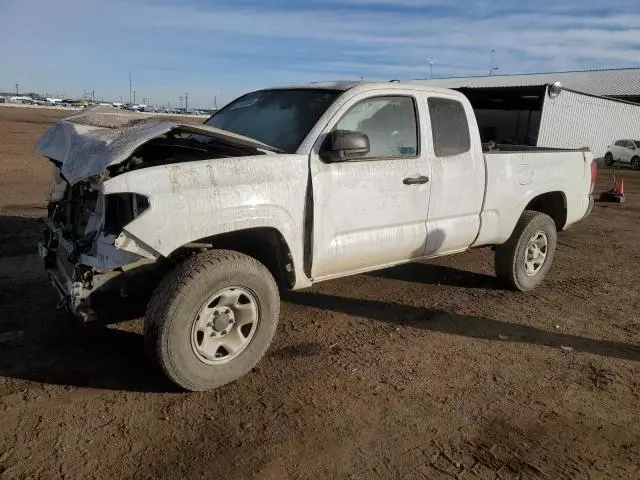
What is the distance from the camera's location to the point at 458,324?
4.72m

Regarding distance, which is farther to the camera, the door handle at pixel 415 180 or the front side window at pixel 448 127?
the front side window at pixel 448 127

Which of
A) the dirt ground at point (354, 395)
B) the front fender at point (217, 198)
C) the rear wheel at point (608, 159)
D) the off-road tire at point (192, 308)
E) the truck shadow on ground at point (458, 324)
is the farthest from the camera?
the rear wheel at point (608, 159)

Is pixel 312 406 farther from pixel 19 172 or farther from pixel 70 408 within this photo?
pixel 19 172

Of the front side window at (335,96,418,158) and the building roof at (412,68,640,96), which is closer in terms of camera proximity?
the front side window at (335,96,418,158)

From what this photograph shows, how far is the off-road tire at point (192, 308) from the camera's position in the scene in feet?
10.2

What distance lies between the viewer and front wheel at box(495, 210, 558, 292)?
17.9ft

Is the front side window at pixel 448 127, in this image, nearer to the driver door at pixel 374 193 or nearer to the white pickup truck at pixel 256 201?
the white pickup truck at pixel 256 201

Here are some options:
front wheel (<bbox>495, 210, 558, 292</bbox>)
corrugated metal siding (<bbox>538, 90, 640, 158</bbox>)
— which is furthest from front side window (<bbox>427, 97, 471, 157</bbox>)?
corrugated metal siding (<bbox>538, 90, 640, 158</bbox>)

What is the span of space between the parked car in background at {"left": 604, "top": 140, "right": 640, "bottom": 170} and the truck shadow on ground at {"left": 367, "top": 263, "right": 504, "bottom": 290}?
2438cm

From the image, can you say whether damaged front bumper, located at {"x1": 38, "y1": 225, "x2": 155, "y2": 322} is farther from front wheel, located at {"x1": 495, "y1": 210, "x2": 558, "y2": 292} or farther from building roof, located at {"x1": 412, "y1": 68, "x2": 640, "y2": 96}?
building roof, located at {"x1": 412, "y1": 68, "x2": 640, "y2": 96}

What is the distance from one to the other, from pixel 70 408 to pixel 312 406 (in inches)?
56.6

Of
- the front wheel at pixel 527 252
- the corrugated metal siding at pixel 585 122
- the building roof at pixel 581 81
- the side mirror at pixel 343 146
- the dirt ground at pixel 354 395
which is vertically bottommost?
the dirt ground at pixel 354 395

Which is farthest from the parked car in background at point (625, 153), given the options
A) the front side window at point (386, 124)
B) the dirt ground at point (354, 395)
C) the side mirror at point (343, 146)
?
the side mirror at point (343, 146)

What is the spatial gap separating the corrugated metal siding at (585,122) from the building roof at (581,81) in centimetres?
604
